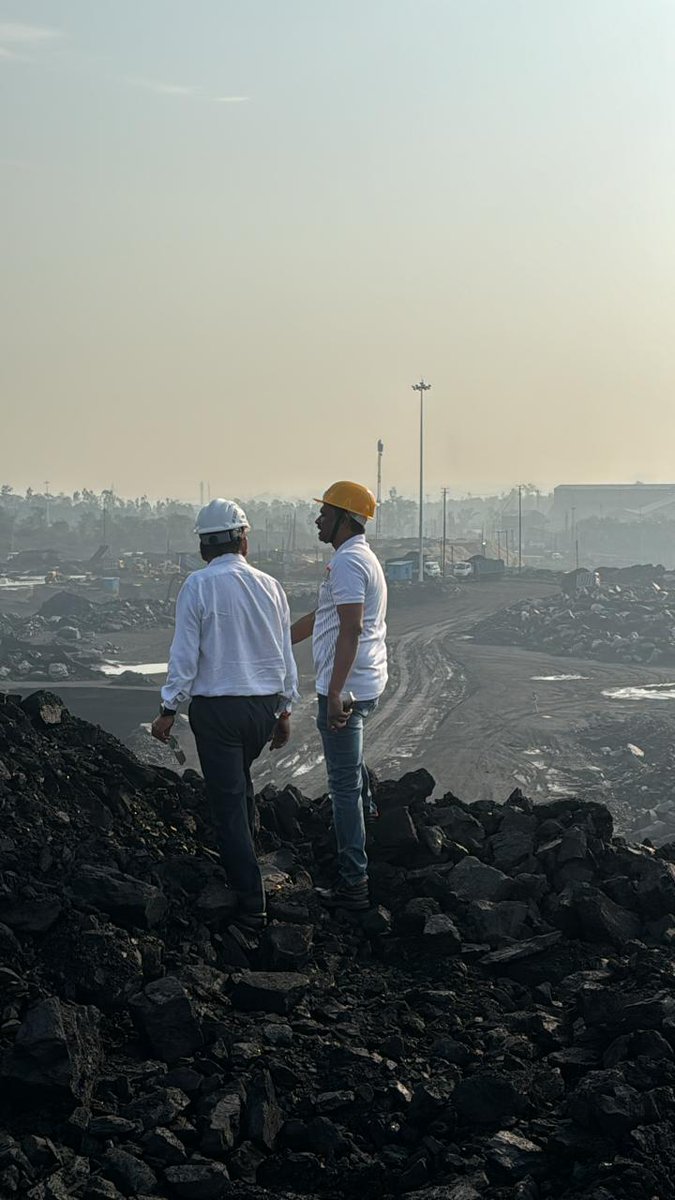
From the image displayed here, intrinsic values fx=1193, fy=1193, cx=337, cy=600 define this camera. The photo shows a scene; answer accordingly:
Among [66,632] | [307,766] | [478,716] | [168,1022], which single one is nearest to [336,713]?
[168,1022]

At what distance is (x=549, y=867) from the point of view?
618 cm

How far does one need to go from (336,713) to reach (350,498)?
1006 mm

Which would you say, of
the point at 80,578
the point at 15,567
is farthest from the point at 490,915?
the point at 15,567

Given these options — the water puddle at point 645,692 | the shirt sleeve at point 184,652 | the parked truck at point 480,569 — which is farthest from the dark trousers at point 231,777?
the parked truck at point 480,569

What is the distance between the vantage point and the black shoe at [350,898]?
560 centimetres

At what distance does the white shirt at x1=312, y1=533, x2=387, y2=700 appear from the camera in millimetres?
5441

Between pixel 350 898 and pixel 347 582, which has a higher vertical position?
pixel 347 582

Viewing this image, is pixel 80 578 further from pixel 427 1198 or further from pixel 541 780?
pixel 427 1198

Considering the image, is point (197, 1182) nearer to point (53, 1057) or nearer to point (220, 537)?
point (53, 1057)

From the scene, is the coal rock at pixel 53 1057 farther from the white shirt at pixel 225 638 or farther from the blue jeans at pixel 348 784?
the blue jeans at pixel 348 784

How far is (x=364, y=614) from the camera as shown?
563 cm

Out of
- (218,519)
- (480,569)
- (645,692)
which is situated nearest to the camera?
(218,519)

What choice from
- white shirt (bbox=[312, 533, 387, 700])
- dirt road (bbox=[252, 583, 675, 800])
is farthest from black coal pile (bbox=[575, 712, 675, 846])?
white shirt (bbox=[312, 533, 387, 700])

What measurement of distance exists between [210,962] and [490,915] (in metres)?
1.38
